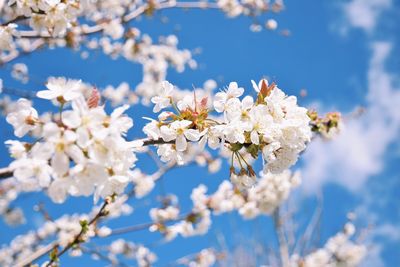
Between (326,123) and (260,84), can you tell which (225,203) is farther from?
(260,84)

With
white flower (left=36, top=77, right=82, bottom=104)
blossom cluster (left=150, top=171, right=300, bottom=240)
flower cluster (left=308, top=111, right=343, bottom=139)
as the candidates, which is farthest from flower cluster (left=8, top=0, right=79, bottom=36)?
blossom cluster (left=150, top=171, right=300, bottom=240)

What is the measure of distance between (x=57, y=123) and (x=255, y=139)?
0.72 metres

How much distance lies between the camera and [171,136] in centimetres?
152

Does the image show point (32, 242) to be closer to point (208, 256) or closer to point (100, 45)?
point (208, 256)

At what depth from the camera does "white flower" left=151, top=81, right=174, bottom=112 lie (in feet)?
5.51

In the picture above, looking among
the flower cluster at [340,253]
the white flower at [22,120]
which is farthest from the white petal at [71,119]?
the flower cluster at [340,253]

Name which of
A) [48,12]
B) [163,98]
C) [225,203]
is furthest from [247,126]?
[225,203]

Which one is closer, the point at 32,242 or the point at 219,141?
the point at 219,141

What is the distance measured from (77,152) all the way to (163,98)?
613mm

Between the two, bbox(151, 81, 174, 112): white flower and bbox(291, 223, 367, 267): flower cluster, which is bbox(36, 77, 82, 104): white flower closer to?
bbox(151, 81, 174, 112): white flower

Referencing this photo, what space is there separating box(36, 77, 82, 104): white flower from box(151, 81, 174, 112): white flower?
400 millimetres

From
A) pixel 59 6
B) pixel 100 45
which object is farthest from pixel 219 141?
pixel 100 45

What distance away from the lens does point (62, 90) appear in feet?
4.45

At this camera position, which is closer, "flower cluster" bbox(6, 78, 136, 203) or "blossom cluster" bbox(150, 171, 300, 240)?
"flower cluster" bbox(6, 78, 136, 203)
